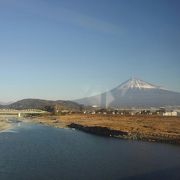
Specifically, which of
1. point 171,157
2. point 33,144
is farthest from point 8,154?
point 171,157

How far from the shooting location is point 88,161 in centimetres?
2628

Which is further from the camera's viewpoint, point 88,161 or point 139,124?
point 139,124

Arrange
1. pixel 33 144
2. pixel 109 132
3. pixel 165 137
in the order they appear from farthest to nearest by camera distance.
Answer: pixel 109 132, pixel 165 137, pixel 33 144

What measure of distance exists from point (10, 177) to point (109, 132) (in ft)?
87.6

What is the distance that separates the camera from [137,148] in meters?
32.7

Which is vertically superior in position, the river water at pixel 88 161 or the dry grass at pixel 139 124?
the dry grass at pixel 139 124

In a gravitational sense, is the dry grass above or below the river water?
above

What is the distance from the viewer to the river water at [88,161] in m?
21.8

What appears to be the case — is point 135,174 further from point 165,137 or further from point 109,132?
point 109,132

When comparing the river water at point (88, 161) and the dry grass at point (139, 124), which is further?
the dry grass at point (139, 124)

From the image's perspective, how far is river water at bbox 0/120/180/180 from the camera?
71.7 ft

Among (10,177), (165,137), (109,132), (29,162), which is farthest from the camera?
(109,132)

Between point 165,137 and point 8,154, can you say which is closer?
point 8,154

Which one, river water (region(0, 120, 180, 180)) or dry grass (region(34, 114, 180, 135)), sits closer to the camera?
river water (region(0, 120, 180, 180))
